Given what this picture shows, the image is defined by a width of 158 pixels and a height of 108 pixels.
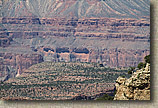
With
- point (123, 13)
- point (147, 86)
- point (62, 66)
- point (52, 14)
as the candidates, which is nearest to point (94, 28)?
point (52, 14)

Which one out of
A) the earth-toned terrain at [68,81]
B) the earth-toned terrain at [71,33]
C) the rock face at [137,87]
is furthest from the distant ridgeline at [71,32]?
the rock face at [137,87]

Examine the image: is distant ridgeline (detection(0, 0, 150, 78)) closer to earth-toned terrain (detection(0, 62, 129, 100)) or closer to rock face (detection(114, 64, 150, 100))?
earth-toned terrain (detection(0, 62, 129, 100))

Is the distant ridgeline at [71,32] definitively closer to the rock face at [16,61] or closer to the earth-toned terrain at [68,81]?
the rock face at [16,61]

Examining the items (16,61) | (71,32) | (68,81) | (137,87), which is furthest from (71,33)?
(137,87)

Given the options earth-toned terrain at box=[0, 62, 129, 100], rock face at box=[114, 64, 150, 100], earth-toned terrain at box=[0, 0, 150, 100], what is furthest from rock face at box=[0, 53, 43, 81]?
rock face at box=[114, 64, 150, 100]

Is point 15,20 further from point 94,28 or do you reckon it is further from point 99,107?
point 99,107

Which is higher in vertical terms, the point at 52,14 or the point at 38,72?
the point at 52,14

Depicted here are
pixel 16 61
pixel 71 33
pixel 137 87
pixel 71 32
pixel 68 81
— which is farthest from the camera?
pixel 71 32

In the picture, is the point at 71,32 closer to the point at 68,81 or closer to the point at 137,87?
the point at 68,81
